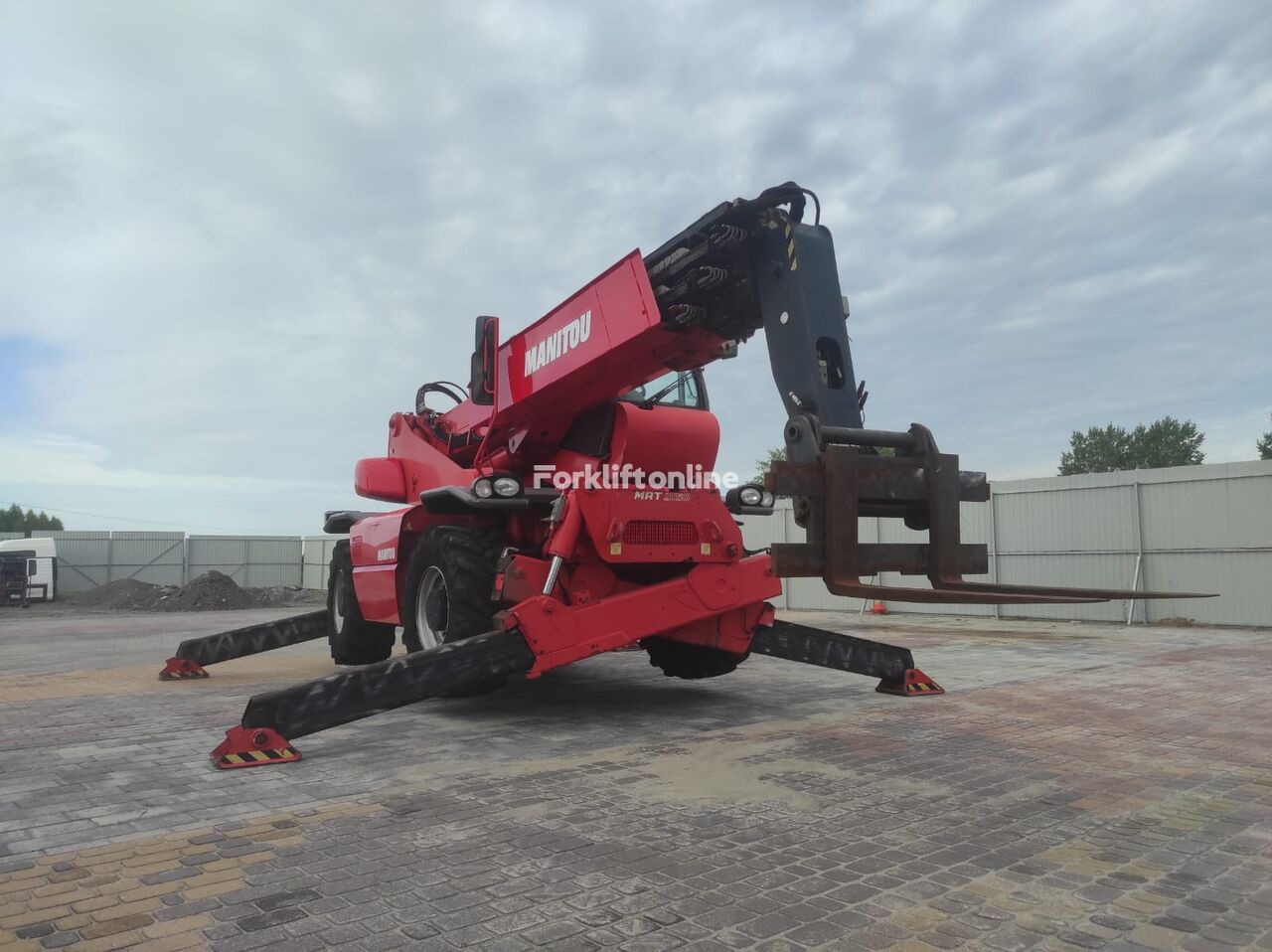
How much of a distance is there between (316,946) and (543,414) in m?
4.98

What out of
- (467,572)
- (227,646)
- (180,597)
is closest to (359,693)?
(467,572)

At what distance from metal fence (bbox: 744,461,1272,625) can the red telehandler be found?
8502 mm

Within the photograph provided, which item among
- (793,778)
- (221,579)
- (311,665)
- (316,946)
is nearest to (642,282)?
(793,778)

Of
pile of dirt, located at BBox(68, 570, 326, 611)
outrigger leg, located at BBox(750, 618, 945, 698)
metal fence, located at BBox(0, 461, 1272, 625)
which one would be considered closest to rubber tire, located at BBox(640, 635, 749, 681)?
outrigger leg, located at BBox(750, 618, 945, 698)

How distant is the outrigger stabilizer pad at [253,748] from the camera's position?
5.64 metres

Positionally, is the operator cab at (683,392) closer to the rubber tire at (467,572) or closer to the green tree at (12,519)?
the rubber tire at (467,572)

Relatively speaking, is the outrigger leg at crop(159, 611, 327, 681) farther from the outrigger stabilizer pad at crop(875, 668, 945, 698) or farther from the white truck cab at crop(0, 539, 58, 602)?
the white truck cab at crop(0, 539, 58, 602)

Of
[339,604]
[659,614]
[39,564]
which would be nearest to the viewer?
[659,614]

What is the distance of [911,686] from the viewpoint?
817 centimetres

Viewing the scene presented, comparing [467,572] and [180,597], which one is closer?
[467,572]

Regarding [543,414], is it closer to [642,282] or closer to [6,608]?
[642,282]

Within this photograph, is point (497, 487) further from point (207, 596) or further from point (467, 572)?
point (207, 596)

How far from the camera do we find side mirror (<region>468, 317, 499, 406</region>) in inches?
316

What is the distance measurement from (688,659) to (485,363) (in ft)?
10.7
